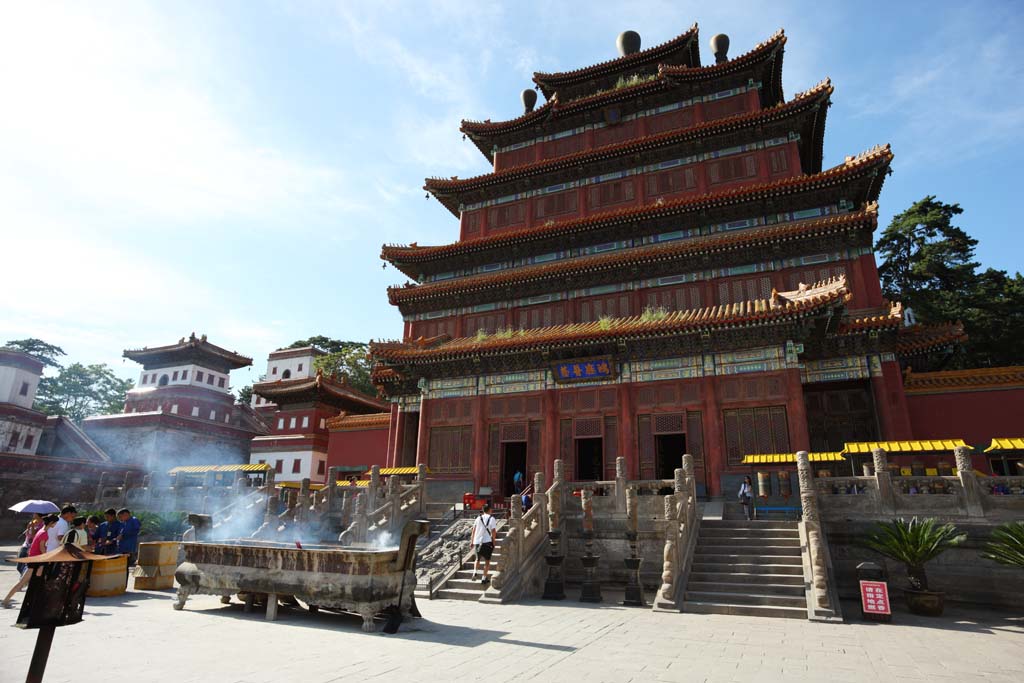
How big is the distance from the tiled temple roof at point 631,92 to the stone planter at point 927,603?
65.9ft

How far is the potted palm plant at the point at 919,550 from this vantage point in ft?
33.8

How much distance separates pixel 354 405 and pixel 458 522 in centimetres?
2309

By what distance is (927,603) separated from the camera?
1028 centimetres

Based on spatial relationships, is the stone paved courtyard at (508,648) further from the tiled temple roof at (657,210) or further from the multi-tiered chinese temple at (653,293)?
the tiled temple roof at (657,210)

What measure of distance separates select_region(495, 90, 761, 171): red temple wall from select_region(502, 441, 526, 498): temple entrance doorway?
13.4 m

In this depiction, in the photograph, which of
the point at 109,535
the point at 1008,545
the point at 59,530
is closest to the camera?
the point at 59,530

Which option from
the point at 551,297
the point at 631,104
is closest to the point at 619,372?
the point at 551,297

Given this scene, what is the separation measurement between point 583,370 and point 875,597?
11135 millimetres

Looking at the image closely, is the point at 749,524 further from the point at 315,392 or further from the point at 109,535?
the point at 315,392

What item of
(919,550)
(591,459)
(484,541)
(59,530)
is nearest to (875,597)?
(919,550)

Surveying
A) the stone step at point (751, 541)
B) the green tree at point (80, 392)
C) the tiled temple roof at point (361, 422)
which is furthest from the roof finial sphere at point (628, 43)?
the green tree at point (80, 392)

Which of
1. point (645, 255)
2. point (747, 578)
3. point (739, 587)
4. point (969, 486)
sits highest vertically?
point (645, 255)

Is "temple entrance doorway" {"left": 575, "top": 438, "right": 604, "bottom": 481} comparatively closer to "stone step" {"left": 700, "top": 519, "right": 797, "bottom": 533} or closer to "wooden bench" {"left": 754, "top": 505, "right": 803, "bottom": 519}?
"wooden bench" {"left": 754, "top": 505, "right": 803, "bottom": 519}

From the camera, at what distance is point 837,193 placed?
1964 cm
